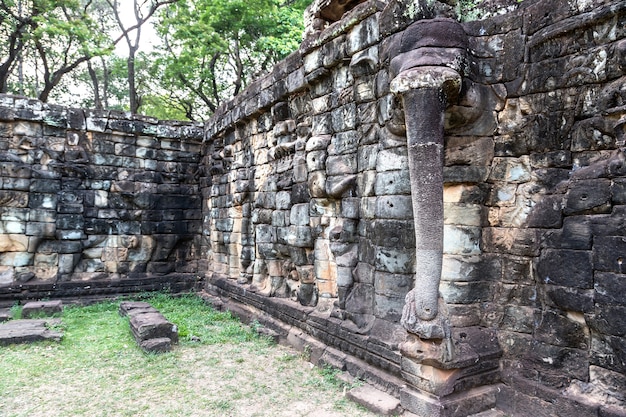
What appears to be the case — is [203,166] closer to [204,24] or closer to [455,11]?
[204,24]

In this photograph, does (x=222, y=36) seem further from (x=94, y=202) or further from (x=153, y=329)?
(x=153, y=329)

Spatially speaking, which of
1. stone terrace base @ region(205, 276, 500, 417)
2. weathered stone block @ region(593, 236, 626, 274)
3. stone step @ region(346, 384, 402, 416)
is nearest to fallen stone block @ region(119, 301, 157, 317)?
stone terrace base @ region(205, 276, 500, 417)

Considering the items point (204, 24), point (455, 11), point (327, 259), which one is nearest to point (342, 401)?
point (327, 259)

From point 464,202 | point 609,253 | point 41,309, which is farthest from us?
point 41,309

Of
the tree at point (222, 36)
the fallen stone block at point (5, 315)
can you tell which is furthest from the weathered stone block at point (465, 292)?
the tree at point (222, 36)

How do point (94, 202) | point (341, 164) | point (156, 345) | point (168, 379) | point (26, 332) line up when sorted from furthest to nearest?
point (94, 202)
point (26, 332)
point (156, 345)
point (341, 164)
point (168, 379)

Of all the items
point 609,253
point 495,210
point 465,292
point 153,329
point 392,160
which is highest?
point 392,160

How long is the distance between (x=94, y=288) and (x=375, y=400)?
26.4 ft

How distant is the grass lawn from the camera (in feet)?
15.2

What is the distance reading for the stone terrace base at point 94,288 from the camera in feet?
31.2

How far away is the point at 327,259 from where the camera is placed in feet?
20.2

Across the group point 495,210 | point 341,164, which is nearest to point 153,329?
point 341,164

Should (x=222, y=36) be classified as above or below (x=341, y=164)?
above

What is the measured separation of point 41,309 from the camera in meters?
8.66
